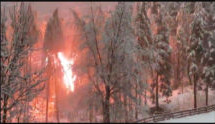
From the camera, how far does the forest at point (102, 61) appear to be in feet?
36.7

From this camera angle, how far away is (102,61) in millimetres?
19797

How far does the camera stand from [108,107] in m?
19.4

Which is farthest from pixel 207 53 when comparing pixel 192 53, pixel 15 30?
pixel 15 30

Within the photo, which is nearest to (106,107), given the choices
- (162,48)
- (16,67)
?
(16,67)

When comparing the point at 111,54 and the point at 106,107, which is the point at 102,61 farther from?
the point at 106,107

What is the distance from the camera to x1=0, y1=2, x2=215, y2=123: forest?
36.7ft

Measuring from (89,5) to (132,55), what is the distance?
16.1ft

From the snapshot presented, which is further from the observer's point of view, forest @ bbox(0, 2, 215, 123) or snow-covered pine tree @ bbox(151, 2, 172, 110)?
snow-covered pine tree @ bbox(151, 2, 172, 110)

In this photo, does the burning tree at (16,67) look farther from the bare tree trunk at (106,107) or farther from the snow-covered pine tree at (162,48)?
the snow-covered pine tree at (162,48)

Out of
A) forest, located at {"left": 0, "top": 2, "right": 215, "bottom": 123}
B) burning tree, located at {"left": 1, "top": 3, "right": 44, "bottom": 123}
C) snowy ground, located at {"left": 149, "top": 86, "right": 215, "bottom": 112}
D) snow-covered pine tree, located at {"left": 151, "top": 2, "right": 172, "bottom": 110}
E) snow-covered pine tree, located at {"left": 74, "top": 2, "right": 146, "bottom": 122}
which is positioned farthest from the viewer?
snowy ground, located at {"left": 149, "top": 86, "right": 215, "bottom": 112}

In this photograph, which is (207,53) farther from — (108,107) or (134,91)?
(108,107)

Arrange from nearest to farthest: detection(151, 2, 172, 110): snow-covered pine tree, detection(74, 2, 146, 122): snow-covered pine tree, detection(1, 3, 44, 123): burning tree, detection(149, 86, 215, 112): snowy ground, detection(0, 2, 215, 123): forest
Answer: detection(1, 3, 44, 123): burning tree < detection(0, 2, 215, 123): forest < detection(74, 2, 146, 122): snow-covered pine tree < detection(151, 2, 172, 110): snow-covered pine tree < detection(149, 86, 215, 112): snowy ground

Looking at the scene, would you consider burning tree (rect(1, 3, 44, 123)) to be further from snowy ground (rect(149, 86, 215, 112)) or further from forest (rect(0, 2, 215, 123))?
snowy ground (rect(149, 86, 215, 112))

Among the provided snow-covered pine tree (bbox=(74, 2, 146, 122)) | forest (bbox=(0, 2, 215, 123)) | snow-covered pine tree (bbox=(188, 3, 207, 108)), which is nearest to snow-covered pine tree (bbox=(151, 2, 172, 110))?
forest (bbox=(0, 2, 215, 123))
